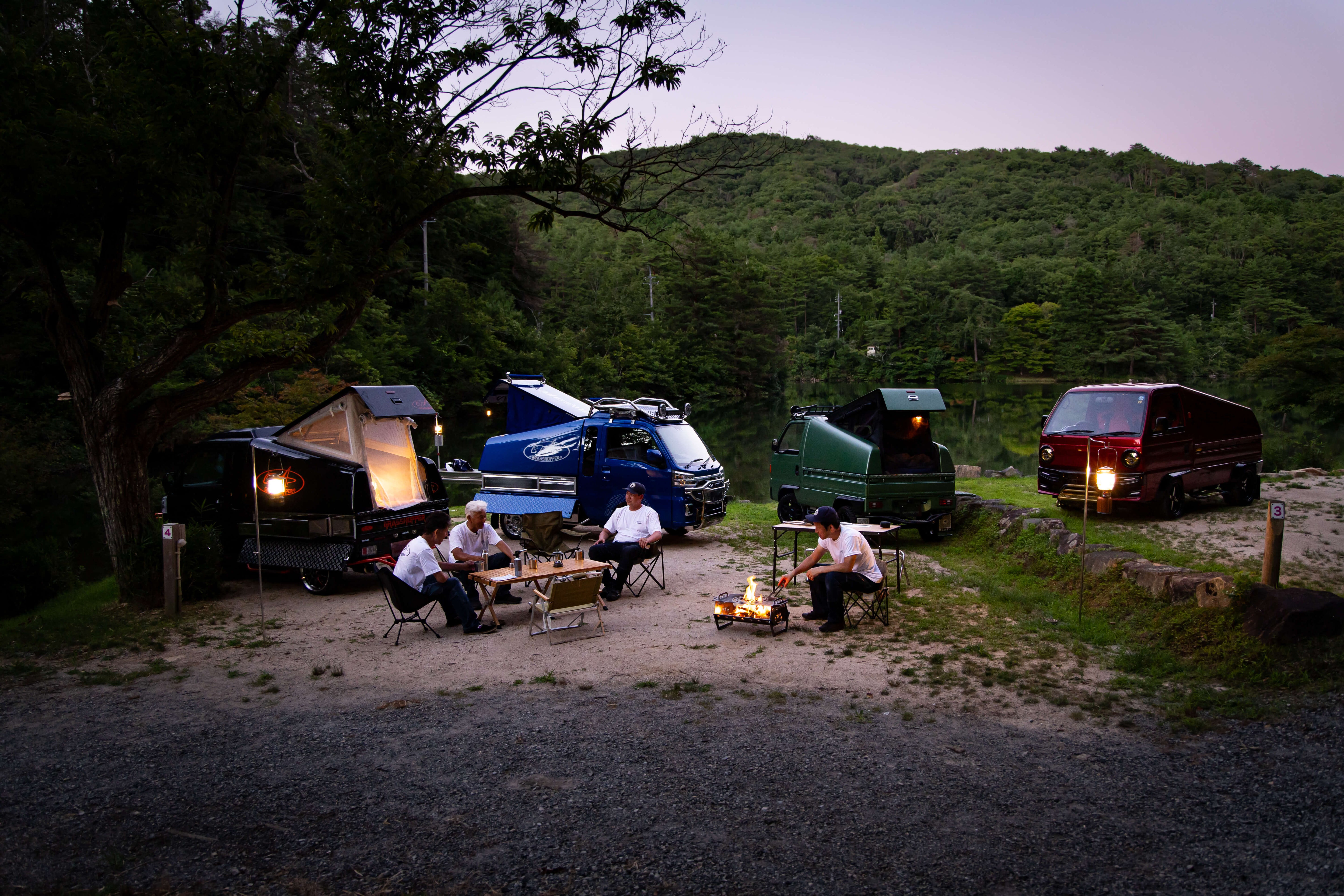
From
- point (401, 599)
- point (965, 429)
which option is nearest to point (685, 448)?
point (401, 599)

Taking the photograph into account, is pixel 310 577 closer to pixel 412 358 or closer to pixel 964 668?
pixel 964 668

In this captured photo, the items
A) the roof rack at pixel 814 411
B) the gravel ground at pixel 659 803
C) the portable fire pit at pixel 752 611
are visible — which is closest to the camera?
the gravel ground at pixel 659 803

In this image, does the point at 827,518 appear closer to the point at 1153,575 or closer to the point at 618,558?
the point at 618,558

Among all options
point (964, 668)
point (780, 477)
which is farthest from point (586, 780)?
point (780, 477)

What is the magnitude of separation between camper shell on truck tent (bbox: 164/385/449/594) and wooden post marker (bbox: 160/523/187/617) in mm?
896

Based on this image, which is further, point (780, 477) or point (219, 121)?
point (780, 477)

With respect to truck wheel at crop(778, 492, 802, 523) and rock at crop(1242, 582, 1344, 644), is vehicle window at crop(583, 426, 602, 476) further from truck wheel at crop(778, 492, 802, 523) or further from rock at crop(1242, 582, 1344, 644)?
rock at crop(1242, 582, 1344, 644)

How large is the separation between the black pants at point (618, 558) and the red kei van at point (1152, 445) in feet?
22.7

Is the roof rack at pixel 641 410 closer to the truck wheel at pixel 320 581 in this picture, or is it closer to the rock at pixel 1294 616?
the truck wheel at pixel 320 581

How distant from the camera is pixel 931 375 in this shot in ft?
237

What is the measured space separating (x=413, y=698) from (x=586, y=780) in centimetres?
227

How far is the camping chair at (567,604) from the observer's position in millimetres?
8320

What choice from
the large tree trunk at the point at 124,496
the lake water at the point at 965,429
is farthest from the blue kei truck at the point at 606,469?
the lake water at the point at 965,429

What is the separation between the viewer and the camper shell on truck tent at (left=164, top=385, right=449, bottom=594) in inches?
421
